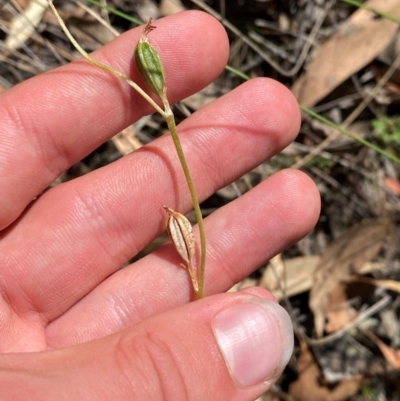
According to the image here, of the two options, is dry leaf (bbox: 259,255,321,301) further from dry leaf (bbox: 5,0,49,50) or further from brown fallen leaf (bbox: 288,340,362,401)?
dry leaf (bbox: 5,0,49,50)

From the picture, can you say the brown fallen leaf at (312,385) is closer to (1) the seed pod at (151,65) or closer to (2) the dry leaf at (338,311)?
(2) the dry leaf at (338,311)

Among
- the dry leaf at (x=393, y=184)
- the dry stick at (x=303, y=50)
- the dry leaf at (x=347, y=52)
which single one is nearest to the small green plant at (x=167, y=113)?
the dry stick at (x=303, y=50)

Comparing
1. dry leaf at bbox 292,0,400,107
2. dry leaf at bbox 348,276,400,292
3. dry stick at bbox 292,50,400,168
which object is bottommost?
dry leaf at bbox 348,276,400,292

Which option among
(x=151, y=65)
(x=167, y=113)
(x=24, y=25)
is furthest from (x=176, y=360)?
(x=24, y=25)

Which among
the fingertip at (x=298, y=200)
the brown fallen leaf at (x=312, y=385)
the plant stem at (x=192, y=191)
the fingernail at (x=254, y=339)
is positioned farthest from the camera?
the brown fallen leaf at (x=312, y=385)

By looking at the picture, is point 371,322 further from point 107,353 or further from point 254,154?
point 107,353

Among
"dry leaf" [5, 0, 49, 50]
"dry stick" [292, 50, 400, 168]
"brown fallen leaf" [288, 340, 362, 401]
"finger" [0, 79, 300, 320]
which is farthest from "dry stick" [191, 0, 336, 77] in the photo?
"brown fallen leaf" [288, 340, 362, 401]

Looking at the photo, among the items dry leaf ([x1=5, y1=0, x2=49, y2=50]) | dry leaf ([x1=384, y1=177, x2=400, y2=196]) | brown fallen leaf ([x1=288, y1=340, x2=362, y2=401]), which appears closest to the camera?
dry leaf ([x1=5, y1=0, x2=49, y2=50])
